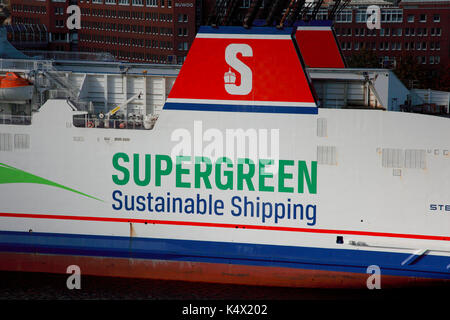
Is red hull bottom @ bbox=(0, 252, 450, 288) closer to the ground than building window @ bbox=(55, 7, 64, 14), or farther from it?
closer to the ground

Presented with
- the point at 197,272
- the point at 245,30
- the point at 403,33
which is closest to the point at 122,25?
the point at 403,33

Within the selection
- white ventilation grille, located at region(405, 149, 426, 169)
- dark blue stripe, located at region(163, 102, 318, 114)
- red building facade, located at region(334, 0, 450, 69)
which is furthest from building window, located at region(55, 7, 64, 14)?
white ventilation grille, located at region(405, 149, 426, 169)

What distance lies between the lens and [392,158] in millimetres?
17938

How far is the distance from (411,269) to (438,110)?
6755 millimetres

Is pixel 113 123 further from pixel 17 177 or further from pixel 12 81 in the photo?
pixel 12 81

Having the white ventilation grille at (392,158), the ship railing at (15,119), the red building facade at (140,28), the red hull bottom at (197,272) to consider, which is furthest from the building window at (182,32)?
the white ventilation grille at (392,158)

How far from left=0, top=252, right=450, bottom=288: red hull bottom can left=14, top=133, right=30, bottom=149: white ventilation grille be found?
274cm

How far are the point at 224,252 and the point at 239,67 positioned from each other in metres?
4.43

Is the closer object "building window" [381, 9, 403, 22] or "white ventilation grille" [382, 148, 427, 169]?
"white ventilation grille" [382, 148, 427, 169]

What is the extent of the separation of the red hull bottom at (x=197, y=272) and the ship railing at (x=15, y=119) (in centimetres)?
339

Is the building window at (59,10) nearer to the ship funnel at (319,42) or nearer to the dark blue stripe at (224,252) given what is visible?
the ship funnel at (319,42)

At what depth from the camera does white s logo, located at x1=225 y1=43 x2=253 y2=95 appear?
61.0 feet

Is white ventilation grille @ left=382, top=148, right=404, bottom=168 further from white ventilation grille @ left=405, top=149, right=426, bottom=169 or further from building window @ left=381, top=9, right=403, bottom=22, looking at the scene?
building window @ left=381, top=9, right=403, bottom=22

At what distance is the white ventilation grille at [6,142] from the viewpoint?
1991 centimetres
